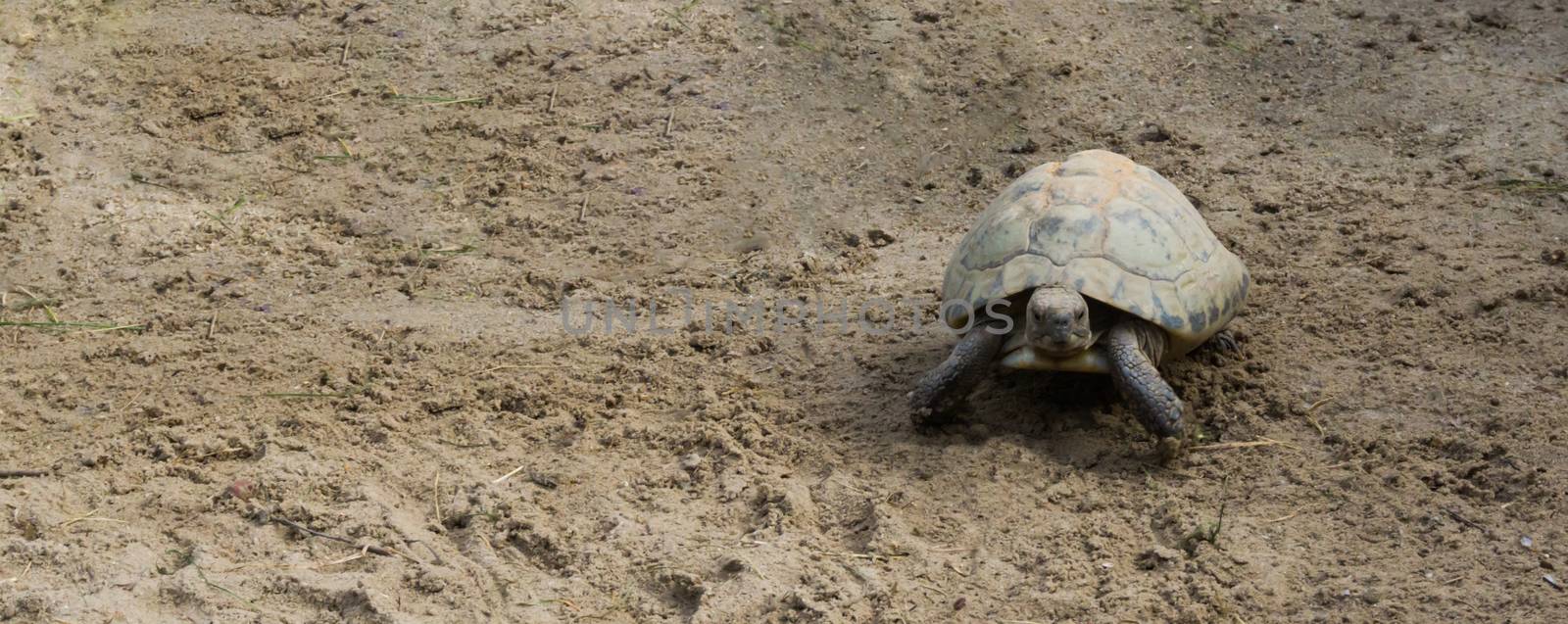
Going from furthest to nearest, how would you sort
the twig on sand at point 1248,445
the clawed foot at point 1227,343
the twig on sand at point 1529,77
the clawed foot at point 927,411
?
the twig on sand at point 1529,77 < the clawed foot at point 1227,343 < the clawed foot at point 927,411 < the twig on sand at point 1248,445

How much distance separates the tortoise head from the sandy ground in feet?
1.26

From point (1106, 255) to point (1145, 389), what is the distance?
45 centimetres

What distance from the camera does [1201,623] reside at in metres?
3.58

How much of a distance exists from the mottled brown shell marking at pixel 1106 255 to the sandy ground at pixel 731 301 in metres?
0.35

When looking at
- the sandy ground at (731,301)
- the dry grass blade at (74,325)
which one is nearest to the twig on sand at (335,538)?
the sandy ground at (731,301)

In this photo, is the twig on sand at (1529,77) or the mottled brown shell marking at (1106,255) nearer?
the mottled brown shell marking at (1106,255)

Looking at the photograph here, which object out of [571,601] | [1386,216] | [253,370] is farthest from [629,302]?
[1386,216]

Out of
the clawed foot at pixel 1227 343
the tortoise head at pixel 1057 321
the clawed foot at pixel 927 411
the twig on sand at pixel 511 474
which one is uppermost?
the tortoise head at pixel 1057 321

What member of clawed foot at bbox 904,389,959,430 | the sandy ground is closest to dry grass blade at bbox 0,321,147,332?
the sandy ground

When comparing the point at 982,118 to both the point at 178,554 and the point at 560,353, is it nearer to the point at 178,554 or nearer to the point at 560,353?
the point at 560,353

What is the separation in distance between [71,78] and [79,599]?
379 cm

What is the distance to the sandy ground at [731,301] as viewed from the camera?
3842 mm

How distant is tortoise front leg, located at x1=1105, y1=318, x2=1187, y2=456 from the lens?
4141mm

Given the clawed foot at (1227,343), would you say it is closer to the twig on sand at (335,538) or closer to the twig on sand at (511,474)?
the twig on sand at (511,474)
